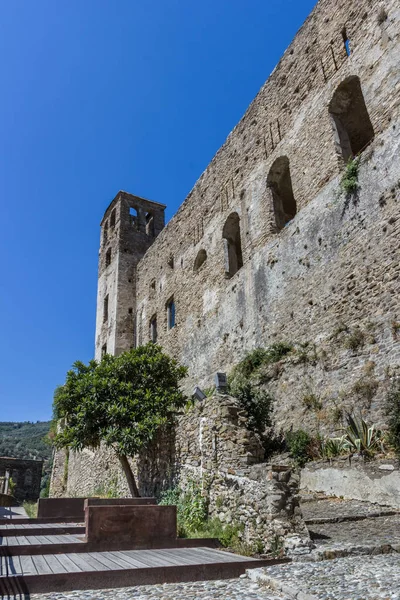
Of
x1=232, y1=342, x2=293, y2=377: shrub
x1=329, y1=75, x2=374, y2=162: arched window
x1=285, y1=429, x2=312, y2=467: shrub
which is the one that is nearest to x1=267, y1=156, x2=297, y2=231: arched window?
x1=329, y1=75, x2=374, y2=162: arched window

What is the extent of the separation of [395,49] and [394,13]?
925 millimetres

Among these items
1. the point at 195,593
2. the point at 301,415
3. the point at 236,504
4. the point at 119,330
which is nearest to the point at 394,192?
the point at 301,415

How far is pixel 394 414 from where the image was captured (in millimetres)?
7848

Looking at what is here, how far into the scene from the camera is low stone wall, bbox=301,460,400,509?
7180mm

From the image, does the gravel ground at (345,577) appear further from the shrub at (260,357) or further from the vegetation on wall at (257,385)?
the shrub at (260,357)

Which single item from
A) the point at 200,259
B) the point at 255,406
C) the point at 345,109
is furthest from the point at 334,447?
the point at 200,259

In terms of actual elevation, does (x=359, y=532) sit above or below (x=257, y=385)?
below

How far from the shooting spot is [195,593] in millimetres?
4121

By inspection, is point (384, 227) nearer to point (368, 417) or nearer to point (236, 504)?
point (368, 417)

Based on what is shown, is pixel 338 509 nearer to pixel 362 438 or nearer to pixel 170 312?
pixel 362 438

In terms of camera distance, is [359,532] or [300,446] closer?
[359,532]

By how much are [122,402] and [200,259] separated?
902 cm

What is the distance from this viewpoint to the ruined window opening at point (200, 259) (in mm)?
19281

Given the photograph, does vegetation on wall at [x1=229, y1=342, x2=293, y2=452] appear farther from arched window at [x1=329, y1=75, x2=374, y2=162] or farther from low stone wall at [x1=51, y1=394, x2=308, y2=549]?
arched window at [x1=329, y1=75, x2=374, y2=162]
